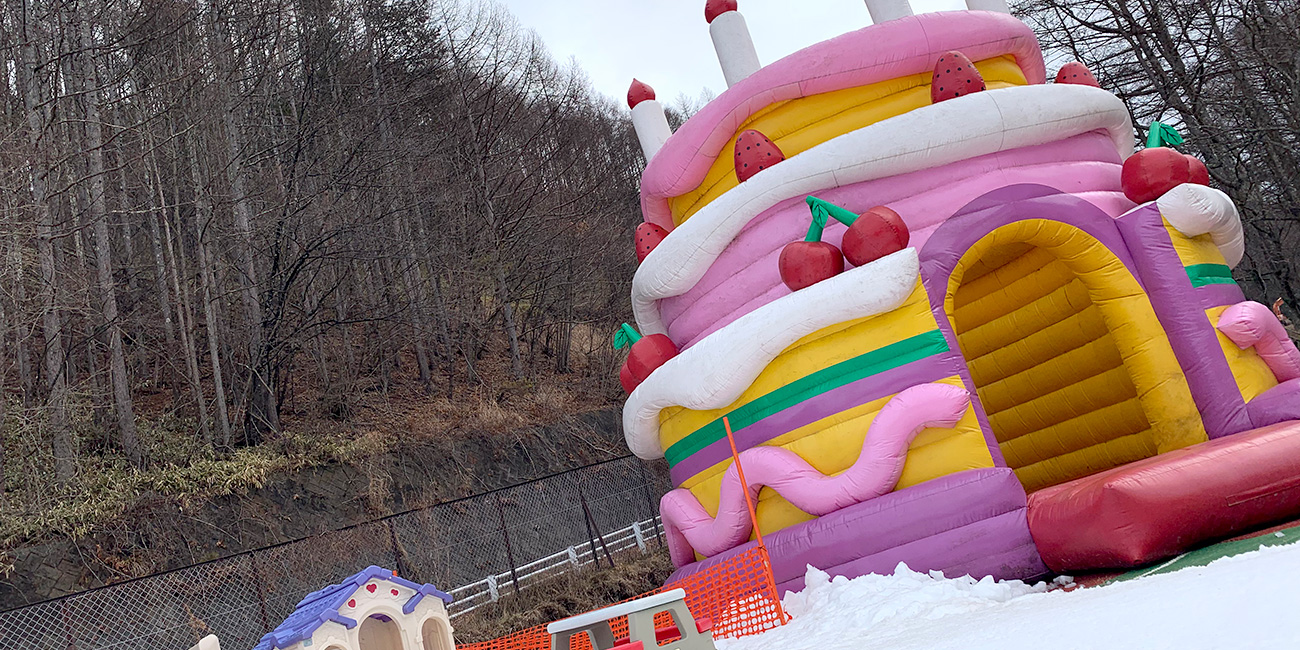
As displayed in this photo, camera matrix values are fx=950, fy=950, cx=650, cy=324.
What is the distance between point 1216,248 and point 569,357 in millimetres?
15555

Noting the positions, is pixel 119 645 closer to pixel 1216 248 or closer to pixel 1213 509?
pixel 1213 509

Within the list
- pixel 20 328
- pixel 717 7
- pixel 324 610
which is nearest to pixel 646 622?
pixel 324 610

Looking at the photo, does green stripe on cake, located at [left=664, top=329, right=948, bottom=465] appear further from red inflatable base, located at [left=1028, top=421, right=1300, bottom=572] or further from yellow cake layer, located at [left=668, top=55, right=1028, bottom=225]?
yellow cake layer, located at [left=668, top=55, right=1028, bottom=225]

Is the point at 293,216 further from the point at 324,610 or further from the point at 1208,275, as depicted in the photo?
the point at 1208,275

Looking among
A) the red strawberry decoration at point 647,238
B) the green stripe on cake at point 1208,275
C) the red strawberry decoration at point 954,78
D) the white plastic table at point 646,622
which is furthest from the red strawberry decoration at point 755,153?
the white plastic table at point 646,622

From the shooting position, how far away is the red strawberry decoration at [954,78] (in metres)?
6.94

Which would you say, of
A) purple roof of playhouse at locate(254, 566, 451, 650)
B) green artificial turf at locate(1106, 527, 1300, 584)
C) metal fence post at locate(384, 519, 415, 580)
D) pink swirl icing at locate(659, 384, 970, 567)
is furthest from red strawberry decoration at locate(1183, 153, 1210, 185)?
metal fence post at locate(384, 519, 415, 580)

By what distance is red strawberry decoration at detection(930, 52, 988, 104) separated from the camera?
22.8ft

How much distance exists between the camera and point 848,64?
23.7ft

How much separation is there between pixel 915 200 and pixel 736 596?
312cm

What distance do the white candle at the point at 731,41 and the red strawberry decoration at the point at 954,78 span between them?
1.67 m

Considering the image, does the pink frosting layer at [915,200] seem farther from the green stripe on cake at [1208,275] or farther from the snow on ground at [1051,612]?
the snow on ground at [1051,612]

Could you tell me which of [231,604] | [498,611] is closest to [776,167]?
[498,611]

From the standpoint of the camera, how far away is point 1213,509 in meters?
5.10
